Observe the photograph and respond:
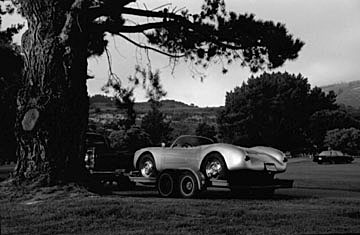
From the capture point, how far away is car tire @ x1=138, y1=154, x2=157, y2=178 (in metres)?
14.4

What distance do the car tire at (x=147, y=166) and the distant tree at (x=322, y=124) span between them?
6665 centimetres

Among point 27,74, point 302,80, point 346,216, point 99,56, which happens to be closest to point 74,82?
→ point 27,74

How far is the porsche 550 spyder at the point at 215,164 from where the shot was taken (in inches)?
507

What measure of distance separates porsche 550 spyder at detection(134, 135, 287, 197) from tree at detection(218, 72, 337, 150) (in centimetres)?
6444

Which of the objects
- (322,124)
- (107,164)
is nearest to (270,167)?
(107,164)

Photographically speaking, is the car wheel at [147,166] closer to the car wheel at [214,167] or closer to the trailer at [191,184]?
the trailer at [191,184]

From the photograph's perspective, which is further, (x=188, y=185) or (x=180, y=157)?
(x=180, y=157)

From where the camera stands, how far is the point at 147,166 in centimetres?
1457

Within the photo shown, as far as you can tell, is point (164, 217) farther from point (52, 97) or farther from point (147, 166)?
point (147, 166)

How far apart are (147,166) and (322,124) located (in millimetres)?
68600

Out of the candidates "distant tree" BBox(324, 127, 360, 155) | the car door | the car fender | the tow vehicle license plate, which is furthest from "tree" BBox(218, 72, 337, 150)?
the car fender

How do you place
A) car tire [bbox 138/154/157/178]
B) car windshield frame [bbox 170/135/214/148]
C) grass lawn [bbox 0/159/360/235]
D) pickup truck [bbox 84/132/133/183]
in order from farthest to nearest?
pickup truck [bbox 84/132/133/183], car windshield frame [bbox 170/135/214/148], car tire [bbox 138/154/157/178], grass lawn [bbox 0/159/360/235]

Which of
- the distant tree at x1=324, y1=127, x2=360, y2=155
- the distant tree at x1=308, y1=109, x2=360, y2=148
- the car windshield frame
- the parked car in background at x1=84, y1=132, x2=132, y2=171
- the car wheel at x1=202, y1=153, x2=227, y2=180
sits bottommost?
the car wheel at x1=202, y1=153, x2=227, y2=180

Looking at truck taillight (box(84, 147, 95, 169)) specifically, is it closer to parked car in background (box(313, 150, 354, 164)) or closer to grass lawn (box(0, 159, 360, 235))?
grass lawn (box(0, 159, 360, 235))
